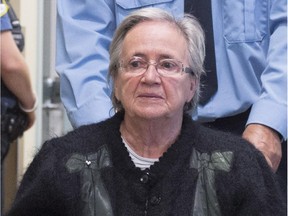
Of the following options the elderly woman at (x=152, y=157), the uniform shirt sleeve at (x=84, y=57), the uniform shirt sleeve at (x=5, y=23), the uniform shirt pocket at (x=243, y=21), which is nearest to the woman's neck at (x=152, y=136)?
the elderly woman at (x=152, y=157)

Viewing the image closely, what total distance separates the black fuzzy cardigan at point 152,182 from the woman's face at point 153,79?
11cm

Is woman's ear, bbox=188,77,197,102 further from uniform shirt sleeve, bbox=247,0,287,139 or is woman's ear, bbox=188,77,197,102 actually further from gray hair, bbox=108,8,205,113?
uniform shirt sleeve, bbox=247,0,287,139

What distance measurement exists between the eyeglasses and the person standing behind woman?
1.49ft

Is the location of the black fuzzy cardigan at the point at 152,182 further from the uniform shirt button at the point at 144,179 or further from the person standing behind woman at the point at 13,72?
the person standing behind woman at the point at 13,72

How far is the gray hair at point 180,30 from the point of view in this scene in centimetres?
266

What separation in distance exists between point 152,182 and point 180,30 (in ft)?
1.55

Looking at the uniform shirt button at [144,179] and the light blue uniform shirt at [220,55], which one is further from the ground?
the light blue uniform shirt at [220,55]

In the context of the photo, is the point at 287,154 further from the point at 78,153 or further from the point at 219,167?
the point at 78,153

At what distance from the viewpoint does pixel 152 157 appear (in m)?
2.60

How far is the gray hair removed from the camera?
2656 mm

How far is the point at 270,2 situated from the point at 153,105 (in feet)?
2.15

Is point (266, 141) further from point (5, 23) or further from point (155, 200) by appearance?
point (5, 23)

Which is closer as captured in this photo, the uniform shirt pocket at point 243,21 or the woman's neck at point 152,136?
the woman's neck at point 152,136

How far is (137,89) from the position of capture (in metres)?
2.57
